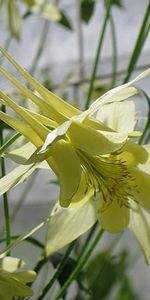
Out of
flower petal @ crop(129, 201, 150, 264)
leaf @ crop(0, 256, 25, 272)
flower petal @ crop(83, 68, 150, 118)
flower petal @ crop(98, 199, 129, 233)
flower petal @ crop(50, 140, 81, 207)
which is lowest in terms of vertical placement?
flower petal @ crop(129, 201, 150, 264)

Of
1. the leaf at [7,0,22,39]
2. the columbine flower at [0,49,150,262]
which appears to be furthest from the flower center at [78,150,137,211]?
the leaf at [7,0,22,39]

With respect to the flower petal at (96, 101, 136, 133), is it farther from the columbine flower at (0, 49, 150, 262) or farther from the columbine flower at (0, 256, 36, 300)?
the columbine flower at (0, 256, 36, 300)

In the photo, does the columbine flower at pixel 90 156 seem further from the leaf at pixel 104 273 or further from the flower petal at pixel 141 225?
the leaf at pixel 104 273

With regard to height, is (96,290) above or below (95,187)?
below

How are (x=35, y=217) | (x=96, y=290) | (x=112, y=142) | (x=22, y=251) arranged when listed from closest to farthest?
(x=112, y=142), (x=96, y=290), (x=22, y=251), (x=35, y=217)

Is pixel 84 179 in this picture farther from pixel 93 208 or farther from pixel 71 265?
pixel 71 265

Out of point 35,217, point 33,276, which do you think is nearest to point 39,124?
point 33,276

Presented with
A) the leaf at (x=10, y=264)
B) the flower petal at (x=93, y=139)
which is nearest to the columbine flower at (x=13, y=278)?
the leaf at (x=10, y=264)
